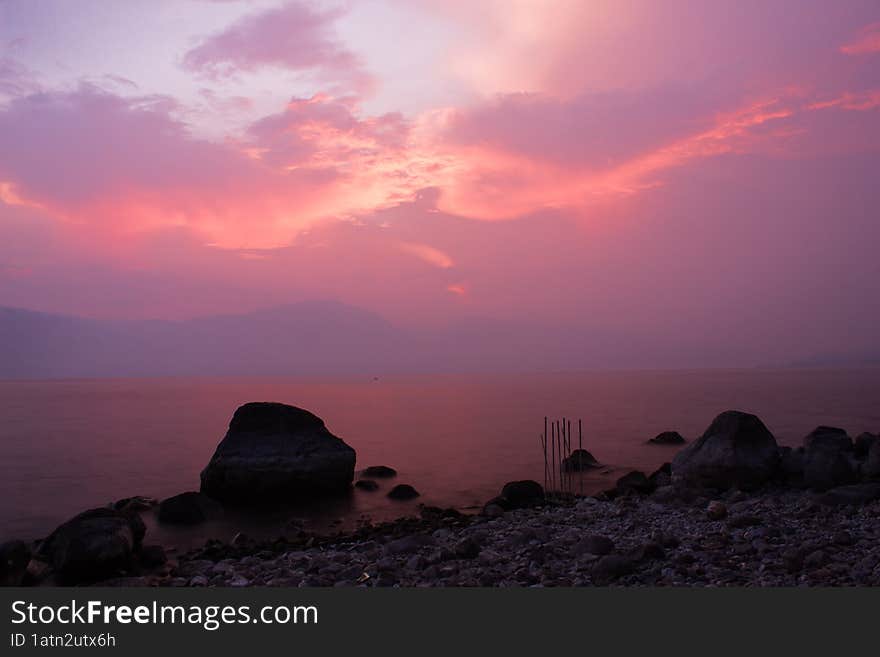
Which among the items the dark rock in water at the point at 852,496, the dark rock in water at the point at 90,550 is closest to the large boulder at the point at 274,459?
the dark rock in water at the point at 90,550

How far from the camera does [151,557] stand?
18.2 metres

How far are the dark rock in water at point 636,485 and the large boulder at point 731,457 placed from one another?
4.50 ft

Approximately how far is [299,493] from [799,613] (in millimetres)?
22492

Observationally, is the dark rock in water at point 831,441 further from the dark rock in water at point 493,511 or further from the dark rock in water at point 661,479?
the dark rock in water at point 493,511

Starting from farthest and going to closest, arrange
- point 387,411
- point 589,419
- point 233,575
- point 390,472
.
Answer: point 387,411 → point 589,419 → point 390,472 → point 233,575

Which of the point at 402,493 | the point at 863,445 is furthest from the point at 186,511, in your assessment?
the point at 863,445

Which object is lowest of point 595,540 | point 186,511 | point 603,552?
point 186,511

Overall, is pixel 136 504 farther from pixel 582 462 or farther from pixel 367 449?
pixel 582 462

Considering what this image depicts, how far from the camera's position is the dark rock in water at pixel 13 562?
16.8 m

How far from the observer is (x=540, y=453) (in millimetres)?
44812

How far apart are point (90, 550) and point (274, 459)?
1198 centimetres

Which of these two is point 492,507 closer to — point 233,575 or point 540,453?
point 233,575

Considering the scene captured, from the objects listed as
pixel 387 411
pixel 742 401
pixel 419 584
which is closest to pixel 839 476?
pixel 419 584

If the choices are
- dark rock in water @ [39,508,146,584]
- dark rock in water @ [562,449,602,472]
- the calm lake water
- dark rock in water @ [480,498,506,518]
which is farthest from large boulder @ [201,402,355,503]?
dark rock in water @ [562,449,602,472]
